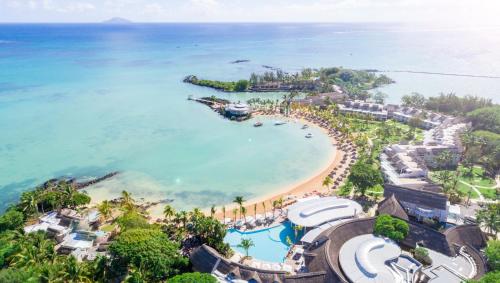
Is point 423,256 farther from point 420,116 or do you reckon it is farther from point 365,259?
point 420,116

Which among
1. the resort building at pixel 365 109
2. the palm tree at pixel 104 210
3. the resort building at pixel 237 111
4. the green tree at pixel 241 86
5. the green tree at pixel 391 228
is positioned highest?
the green tree at pixel 241 86

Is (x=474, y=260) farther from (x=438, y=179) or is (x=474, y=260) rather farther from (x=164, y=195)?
(x=164, y=195)

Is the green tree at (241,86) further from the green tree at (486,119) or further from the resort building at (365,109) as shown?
the green tree at (486,119)

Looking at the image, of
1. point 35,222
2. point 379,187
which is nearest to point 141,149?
point 35,222

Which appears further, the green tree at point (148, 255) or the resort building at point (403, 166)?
the resort building at point (403, 166)

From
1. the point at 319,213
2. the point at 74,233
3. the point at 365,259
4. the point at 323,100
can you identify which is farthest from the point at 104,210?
the point at 323,100

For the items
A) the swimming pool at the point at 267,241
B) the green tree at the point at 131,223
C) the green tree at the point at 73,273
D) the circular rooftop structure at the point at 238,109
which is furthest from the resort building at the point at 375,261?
the circular rooftop structure at the point at 238,109

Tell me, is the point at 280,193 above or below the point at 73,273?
below
